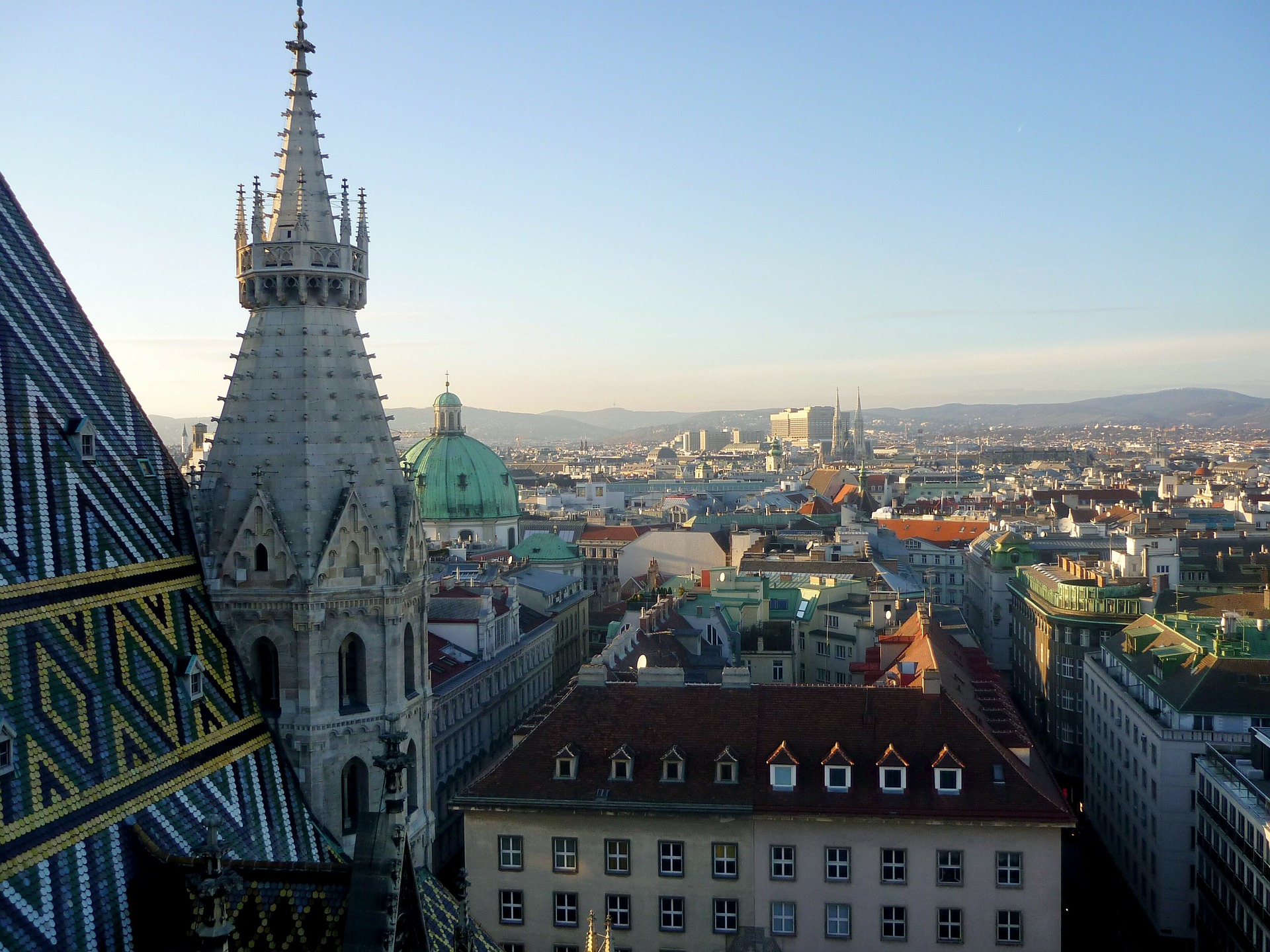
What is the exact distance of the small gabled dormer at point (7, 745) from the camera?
65.9ft

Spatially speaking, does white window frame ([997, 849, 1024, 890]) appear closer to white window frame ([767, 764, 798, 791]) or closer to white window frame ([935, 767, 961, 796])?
white window frame ([935, 767, 961, 796])

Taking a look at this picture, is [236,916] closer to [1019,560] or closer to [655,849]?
[655,849]

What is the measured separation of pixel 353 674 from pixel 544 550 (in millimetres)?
96464

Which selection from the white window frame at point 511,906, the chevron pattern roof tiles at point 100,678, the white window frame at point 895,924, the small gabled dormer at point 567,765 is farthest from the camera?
the small gabled dormer at point 567,765

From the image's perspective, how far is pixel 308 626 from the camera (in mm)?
27938

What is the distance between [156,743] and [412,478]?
368 inches

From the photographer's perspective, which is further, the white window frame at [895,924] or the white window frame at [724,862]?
the white window frame at [724,862]

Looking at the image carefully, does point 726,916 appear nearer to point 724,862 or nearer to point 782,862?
point 724,862

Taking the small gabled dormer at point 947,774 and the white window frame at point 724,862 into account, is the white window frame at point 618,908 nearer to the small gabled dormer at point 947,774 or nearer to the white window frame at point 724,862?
the white window frame at point 724,862

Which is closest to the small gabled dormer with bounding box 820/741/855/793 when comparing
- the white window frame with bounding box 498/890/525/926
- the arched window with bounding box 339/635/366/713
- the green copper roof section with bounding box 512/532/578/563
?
the white window frame with bounding box 498/890/525/926

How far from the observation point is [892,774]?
1698 inches

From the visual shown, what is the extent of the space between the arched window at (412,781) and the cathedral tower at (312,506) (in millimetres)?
128

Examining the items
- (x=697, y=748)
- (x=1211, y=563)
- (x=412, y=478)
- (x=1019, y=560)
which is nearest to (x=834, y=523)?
(x=1019, y=560)

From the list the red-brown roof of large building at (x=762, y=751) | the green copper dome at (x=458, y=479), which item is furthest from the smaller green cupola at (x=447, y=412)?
the red-brown roof of large building at (x=762, y=751)
